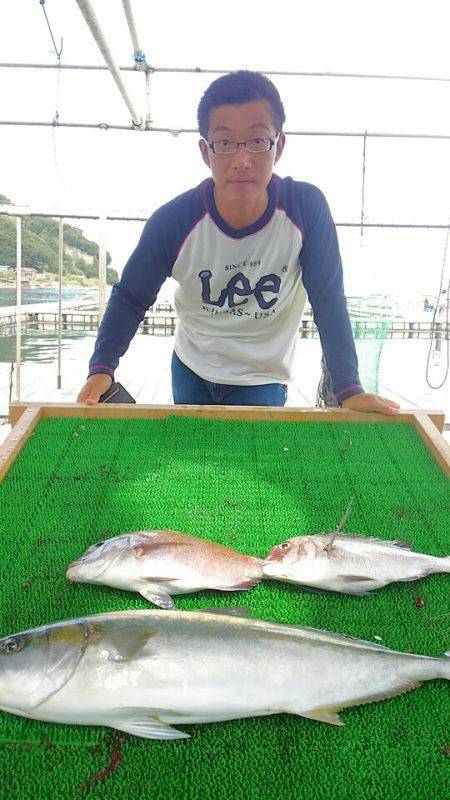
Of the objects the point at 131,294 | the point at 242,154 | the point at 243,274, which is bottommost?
the point at 131,294

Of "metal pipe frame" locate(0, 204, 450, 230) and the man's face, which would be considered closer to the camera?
the man's face

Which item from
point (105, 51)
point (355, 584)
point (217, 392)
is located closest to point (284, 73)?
point (105, 51)

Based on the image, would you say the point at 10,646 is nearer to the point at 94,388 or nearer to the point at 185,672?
the point at 185,672

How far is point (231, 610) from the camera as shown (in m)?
1.15

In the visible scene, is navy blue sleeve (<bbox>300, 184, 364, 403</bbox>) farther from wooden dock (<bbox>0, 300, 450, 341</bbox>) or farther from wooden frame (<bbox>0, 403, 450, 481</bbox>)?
wooden dock (<bbox>0, 300, 450, 341</bbox>)

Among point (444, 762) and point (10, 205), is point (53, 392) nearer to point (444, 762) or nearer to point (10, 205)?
point (10, 205)

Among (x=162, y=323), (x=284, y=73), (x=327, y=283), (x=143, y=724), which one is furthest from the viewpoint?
(x=162, y=323)

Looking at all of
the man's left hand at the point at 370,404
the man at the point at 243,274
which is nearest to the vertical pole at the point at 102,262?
the man at the point at 243,274

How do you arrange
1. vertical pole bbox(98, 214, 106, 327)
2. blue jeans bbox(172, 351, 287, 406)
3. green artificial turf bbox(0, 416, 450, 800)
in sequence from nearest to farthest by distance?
green artificial turf bbox(0, 416, 450, 800) → blue jeans bbox(172, 351, 287, 406) → vertical pole bbox(98, 214, 106, 327)

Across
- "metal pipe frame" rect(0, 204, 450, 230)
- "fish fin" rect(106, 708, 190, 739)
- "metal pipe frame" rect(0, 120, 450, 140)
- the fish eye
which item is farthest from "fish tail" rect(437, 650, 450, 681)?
"metal pipe frame" rect(0, 120, 450, 140)

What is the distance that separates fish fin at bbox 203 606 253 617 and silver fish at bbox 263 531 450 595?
6.8 inches

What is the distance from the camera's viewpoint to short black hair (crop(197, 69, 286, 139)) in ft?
7.01

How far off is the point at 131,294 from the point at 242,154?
789 millimetres

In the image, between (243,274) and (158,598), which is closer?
(158,598)
